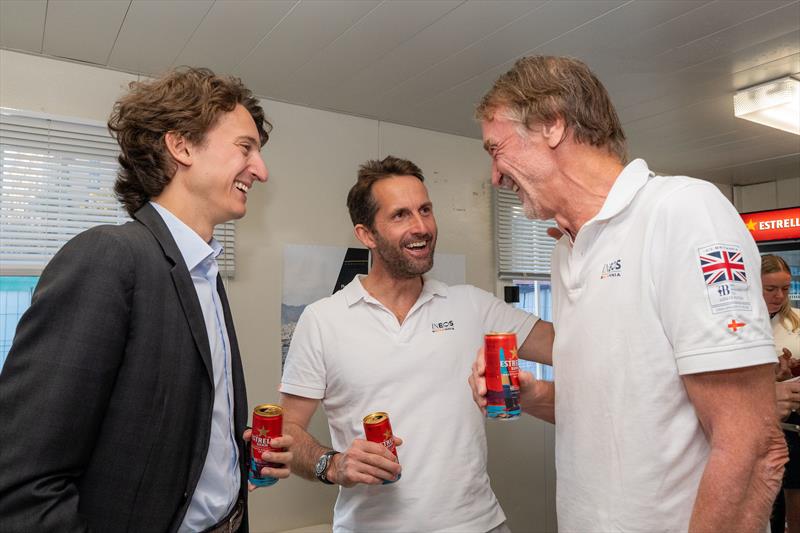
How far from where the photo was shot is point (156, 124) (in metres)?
1.31

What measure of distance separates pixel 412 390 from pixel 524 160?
2.74ft

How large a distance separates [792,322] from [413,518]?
273 centimetres

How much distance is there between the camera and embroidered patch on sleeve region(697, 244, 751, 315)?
899 mm

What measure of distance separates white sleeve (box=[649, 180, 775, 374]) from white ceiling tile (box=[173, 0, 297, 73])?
1.68 m

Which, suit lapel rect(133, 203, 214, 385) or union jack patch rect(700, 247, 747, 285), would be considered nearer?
union jack patch rect(700, 247, 747, 285)

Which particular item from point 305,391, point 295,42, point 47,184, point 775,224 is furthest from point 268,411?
point 775,224

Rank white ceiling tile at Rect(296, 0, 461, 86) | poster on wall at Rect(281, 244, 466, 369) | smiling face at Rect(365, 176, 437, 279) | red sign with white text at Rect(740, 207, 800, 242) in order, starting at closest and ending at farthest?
smiling face at Rect(365, 176, 437, 279), white ceiling tile at Rect(296, 0, 461, 86), poster on wall at Rect(281, 244, 466, 369), red sign with white text at Rect(740, 207, 800, 242)

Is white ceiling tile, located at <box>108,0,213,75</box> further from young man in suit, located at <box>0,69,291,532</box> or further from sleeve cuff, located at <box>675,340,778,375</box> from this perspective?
sleeve cuff, located at <box>675,340,778,375</box>

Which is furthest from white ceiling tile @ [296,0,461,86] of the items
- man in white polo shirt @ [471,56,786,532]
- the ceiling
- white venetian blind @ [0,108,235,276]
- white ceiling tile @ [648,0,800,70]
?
white ceiling tile @ [648,0,800,70]

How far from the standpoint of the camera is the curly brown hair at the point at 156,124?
1.31m

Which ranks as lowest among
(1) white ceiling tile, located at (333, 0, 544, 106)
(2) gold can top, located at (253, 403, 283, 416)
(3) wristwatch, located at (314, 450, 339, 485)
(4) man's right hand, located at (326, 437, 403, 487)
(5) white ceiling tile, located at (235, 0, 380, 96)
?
(3) wristwatch, located at (314, 450, 339, 485)

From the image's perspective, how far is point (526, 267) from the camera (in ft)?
12.9

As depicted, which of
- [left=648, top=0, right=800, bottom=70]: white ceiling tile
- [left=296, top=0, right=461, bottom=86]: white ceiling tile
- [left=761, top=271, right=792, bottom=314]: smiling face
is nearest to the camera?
[left=296, top=0, right=461, bottom=86]: white ceiling tile

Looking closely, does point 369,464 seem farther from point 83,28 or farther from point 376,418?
point 83,28
